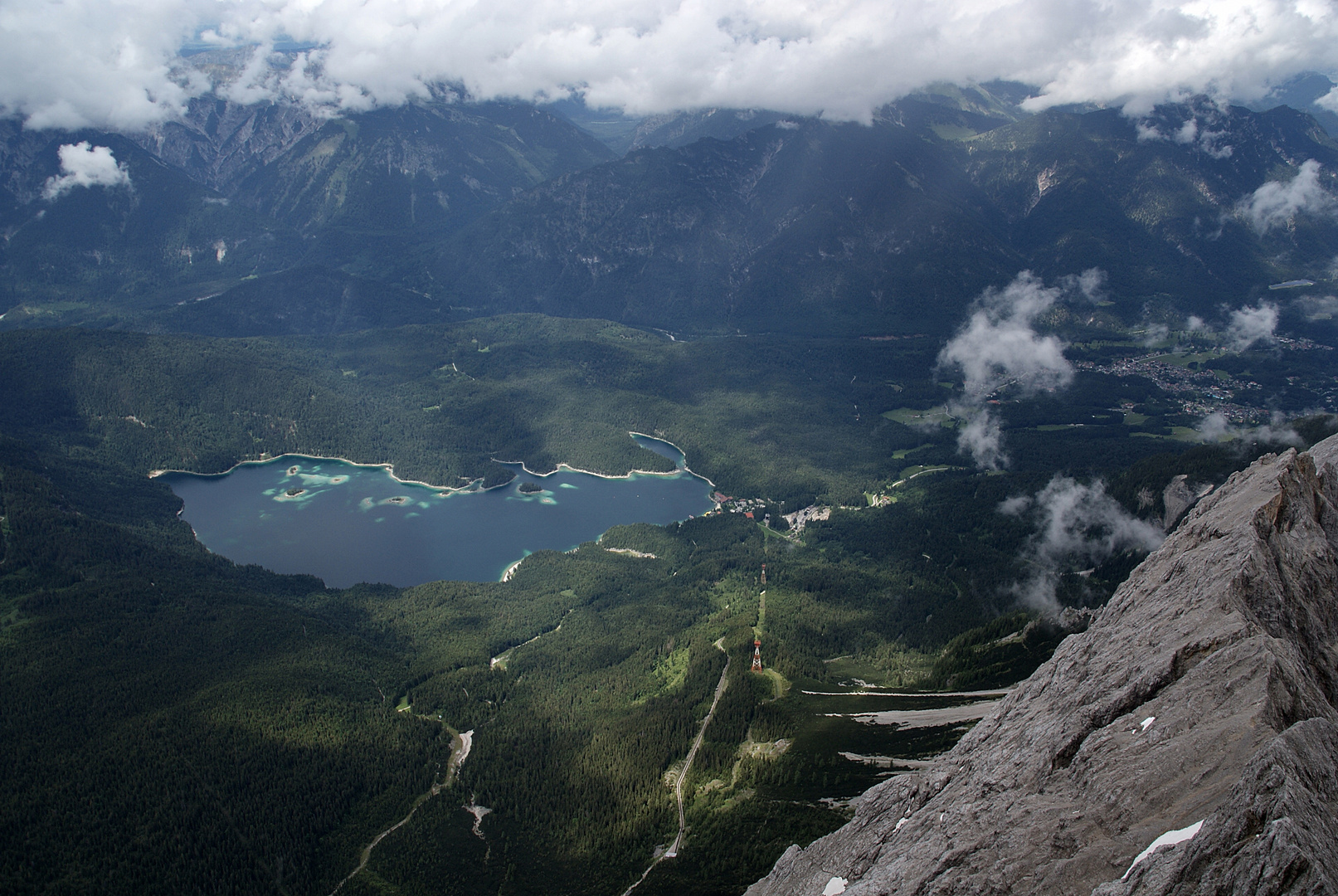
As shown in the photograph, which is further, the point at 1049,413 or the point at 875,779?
the point at 1049,413

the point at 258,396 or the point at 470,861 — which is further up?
the point at 258,396

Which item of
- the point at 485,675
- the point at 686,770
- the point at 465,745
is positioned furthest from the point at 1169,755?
the point at 485,675

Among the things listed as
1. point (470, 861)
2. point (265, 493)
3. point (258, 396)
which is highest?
point (258, 396)

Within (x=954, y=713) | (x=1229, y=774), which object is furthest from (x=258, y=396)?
(x=1229, y=774)

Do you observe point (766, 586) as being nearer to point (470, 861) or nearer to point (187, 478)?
point (470, 861)

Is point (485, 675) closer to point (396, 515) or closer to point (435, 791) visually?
point (435, 791)

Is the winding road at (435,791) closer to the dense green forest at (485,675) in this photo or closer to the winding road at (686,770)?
the dense green forest at (485,675)

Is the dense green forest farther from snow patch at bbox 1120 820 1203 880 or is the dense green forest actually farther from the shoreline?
snow patch at bbox 1120 820 1203 880

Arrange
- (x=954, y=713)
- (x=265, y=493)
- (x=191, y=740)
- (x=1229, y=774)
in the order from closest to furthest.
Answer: (x=1229, y=774) → (x=954, y=713) → (x=191, y=740) → (x=265, y=493)
